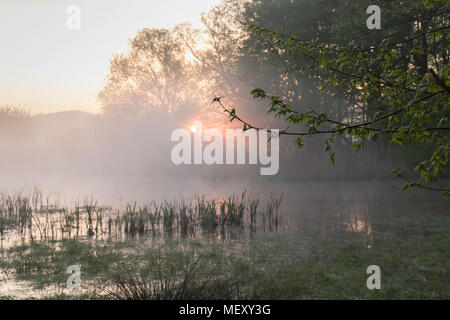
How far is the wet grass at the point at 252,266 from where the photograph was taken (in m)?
5.68

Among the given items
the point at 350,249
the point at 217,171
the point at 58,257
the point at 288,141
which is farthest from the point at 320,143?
the point at 58,257

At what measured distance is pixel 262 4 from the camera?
25.9 m

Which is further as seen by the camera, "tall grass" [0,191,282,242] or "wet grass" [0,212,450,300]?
"tall grass" [0,191,282,242]

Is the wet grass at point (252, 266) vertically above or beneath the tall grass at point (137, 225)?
beneath

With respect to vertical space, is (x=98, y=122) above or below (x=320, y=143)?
above

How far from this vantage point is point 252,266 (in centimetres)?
750

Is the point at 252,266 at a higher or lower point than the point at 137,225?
lower

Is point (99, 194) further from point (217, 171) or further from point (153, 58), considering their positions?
point (153, 58)

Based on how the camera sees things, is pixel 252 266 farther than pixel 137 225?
No

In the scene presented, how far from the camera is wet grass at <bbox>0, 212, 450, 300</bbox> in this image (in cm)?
568

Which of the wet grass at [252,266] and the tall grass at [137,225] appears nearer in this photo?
the wet grass at [252,266]

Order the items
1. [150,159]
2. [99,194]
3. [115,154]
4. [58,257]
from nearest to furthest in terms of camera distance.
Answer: [58,257]
[99,194]
[150,159]
[115,154]

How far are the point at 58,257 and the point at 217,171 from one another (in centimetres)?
2296

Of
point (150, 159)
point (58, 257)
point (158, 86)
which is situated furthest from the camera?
point (158, 86)
